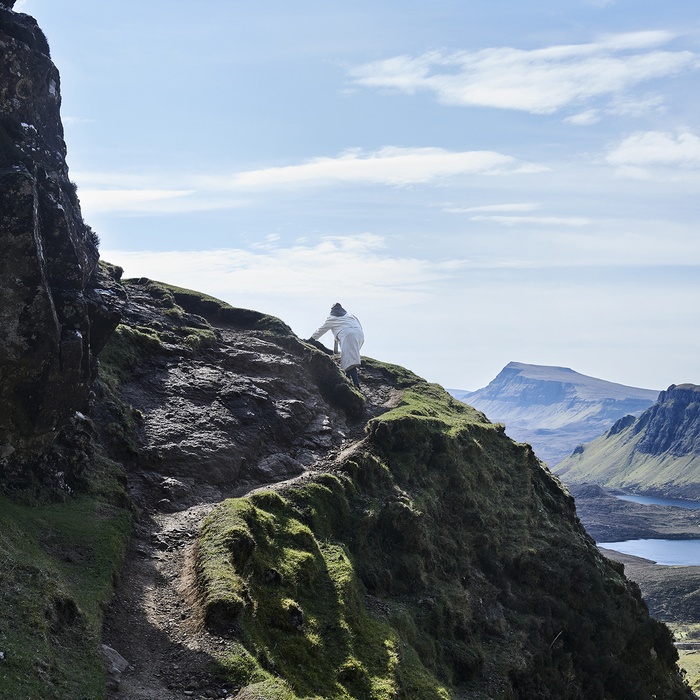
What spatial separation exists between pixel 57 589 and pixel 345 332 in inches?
1098

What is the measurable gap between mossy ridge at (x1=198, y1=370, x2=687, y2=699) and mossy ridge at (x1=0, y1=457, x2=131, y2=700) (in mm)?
3064

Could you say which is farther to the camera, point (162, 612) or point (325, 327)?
point (325, 327)

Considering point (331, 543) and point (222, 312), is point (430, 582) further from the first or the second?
point (222, 312)

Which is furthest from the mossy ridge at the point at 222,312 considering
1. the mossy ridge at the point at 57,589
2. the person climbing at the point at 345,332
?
the mossy ridge at the point at 57,589

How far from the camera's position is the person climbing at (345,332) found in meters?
44.5

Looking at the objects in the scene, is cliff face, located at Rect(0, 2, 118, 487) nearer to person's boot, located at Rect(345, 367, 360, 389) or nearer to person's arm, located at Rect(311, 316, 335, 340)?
person's arm, located at Rect(311, 316, 335, 340)

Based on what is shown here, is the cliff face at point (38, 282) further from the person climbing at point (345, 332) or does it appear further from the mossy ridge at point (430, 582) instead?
the person climbing at point (345, 332)

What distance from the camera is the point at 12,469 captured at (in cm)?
2336

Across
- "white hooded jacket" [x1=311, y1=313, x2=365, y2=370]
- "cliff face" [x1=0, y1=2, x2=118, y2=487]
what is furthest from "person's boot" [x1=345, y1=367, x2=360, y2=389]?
"cliff face" [x1=0, y1=2, x2=118, y2=487]

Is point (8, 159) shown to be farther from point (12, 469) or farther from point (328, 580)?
point (328, 580)

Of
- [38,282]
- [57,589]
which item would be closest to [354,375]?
[38,282]

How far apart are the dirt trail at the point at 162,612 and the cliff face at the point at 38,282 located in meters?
3.71

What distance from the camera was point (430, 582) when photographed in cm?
3328

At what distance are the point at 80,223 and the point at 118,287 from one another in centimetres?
1525
